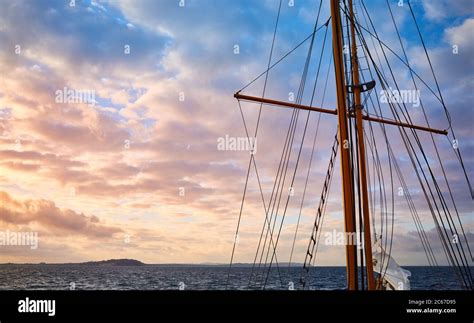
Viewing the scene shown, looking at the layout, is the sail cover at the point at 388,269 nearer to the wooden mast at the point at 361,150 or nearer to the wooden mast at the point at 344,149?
the wooden mast at the point at 361,150

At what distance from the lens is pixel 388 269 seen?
23953mm

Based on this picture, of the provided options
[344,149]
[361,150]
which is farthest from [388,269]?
[344,149]

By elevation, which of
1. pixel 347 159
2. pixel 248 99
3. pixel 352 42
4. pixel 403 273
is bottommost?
pixel 403 273

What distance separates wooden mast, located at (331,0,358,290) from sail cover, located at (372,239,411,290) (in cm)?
1342

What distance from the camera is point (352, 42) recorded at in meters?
20.9

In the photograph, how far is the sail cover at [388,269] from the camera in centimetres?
2341

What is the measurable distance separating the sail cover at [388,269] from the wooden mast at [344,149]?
13418 mm

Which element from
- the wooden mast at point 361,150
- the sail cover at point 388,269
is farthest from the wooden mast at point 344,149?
the sail cover at point 388,269

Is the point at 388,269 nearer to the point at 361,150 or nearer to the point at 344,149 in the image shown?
the point at 361,150

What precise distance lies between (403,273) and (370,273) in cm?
997

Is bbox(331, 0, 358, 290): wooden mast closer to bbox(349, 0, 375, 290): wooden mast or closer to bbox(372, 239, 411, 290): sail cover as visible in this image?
bbox(349, 0, 375, 290): wooden mast

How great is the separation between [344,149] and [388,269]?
14.6m
